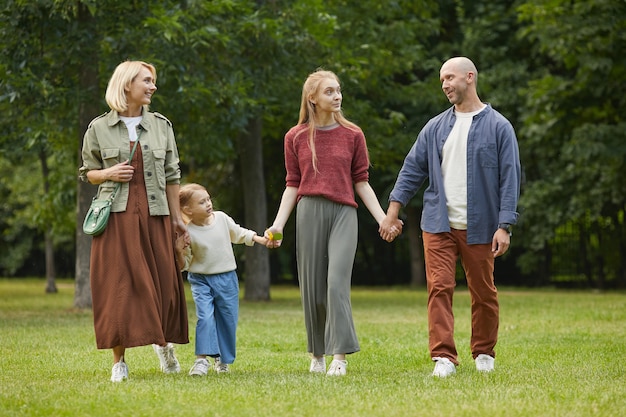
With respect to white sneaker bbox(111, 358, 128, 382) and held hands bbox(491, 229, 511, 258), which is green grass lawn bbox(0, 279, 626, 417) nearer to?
white sneaker bbox(111, 358, 128, 382)

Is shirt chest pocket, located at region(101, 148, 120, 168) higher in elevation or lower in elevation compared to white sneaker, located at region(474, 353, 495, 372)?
higher

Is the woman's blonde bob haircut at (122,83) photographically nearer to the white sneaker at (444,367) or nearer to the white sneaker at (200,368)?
the white sneaker at (200,368)

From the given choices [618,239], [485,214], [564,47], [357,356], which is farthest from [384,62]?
[485,214]

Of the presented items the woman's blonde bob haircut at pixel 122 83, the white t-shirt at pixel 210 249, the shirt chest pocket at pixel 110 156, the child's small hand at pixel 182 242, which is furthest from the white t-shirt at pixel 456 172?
the shirt chest pocket at pixel 110 156

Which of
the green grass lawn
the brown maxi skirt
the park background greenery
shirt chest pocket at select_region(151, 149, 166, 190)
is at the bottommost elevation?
the green grass lawn

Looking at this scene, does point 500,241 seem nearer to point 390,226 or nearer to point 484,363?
point 390,226

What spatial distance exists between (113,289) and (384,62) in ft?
47.1

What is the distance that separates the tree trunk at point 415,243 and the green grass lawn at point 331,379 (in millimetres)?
15507

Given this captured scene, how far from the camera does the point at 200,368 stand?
7508 mm

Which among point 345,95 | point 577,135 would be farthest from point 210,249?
point 577,135

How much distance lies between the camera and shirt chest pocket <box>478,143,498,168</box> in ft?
24.5

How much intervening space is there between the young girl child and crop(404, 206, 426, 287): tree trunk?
20.6 meters

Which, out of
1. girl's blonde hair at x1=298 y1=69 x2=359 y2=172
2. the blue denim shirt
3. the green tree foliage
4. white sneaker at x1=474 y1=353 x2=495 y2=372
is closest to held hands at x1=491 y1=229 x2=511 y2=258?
the blue denim shirt

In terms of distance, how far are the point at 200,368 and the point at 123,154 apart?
1587mm
